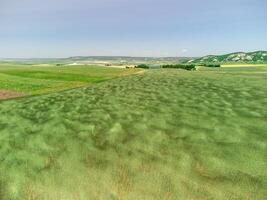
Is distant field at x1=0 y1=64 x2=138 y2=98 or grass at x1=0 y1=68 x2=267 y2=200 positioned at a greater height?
grass at x1=0 y1=68 x2=267 y2=200

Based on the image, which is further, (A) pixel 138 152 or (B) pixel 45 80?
(B) pixel 45 80

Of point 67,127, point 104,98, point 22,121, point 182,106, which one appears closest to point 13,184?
point 67,127

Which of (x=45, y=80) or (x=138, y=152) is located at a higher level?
(x=138, y=152)

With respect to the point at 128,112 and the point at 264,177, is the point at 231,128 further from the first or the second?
A: the point at 128,112

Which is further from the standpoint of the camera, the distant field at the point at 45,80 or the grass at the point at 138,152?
the distant field at the point at 45,80

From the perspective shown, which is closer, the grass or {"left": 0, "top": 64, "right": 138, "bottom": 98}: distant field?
→ the grass

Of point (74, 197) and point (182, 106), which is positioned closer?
point (74, 197)

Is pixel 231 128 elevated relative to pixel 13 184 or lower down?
elevated

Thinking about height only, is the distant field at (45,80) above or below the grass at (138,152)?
below
